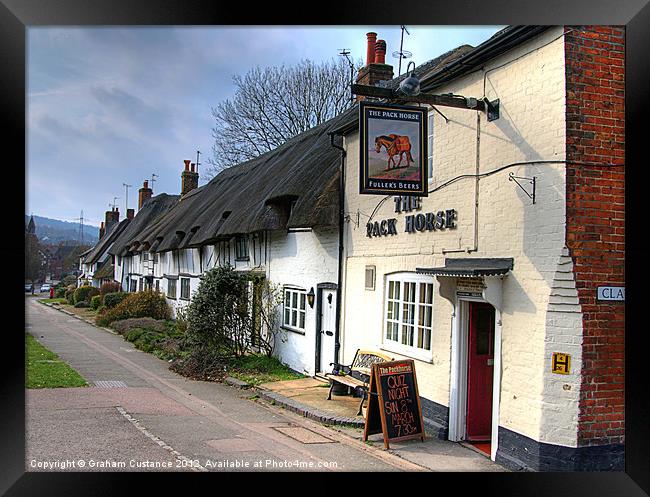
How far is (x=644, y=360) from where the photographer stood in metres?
6.50

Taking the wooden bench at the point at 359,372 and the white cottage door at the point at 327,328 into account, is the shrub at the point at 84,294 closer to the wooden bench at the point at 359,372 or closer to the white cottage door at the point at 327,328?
the white cottage door at the point at 327,328

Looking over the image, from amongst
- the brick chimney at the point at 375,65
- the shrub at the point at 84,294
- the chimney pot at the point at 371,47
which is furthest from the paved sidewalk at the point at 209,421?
the shrub at the point at 84,294

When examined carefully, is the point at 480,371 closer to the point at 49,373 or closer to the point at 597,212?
the point at 597,212

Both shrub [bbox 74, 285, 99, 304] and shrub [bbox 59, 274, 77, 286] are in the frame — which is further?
shrub [bbox 59, 274, 77, 286]

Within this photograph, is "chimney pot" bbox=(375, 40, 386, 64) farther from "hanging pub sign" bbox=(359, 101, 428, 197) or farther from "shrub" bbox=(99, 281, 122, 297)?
"shrub" bbox=(99, 281, 122, 297)

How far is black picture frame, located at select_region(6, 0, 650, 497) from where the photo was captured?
6328 mm

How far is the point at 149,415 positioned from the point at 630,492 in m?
7.12

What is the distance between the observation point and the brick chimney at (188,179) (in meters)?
33.3

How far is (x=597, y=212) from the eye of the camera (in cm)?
681

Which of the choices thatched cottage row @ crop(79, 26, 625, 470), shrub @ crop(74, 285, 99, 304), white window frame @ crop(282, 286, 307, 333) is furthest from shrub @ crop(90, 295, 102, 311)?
thatched cottage row @ crop(79, 26, 625, 470)

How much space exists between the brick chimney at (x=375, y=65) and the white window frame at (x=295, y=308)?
4996 millimetres

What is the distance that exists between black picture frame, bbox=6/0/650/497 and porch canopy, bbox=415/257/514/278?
54.4 inches

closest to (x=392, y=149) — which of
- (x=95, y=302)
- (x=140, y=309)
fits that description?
(x=140, y=309)

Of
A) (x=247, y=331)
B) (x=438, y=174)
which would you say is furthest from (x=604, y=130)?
(x=247, y=331)
